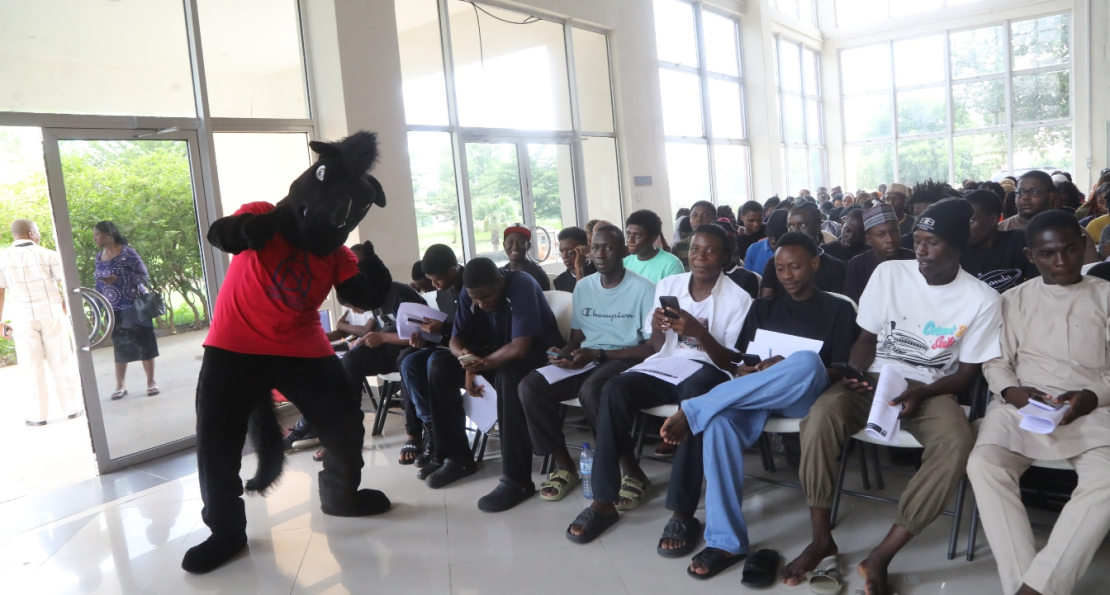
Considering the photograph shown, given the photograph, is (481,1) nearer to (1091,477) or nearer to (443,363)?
(443,363)

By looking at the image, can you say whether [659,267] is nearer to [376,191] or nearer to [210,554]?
[376,191]

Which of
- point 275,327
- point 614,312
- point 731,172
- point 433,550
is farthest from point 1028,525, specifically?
point 731,172

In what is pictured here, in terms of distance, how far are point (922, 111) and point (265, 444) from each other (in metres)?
18.0

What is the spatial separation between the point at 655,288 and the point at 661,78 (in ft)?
29.2

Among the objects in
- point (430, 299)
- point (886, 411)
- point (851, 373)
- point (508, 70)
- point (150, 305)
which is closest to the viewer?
point (886, 411)

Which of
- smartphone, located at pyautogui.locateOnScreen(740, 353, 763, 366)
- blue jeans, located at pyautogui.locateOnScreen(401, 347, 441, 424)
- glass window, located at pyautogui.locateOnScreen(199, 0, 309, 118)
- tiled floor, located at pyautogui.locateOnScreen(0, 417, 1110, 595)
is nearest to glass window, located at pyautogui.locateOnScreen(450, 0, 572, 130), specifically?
glass window, located at pyautogui.locateOnScreen(199, 0, 309, 118)

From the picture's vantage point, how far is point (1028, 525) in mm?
2193

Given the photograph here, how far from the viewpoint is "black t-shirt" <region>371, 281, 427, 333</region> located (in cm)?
453

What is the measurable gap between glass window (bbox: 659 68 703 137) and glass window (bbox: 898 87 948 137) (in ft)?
24.4

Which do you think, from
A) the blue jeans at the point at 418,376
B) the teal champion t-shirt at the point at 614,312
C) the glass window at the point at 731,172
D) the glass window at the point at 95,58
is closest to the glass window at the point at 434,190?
the glass window at the point at 95,58

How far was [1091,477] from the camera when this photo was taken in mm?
2160

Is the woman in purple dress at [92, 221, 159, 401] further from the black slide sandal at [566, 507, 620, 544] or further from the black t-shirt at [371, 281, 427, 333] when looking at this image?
the black slide sandal at [566, 507, 620, 544]

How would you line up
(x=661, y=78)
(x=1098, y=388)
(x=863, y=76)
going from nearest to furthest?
(x=1098, y=388) → (x=661, y=78) → (x=863, y=76)

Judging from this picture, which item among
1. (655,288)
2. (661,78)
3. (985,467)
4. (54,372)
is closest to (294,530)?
(655,288)
